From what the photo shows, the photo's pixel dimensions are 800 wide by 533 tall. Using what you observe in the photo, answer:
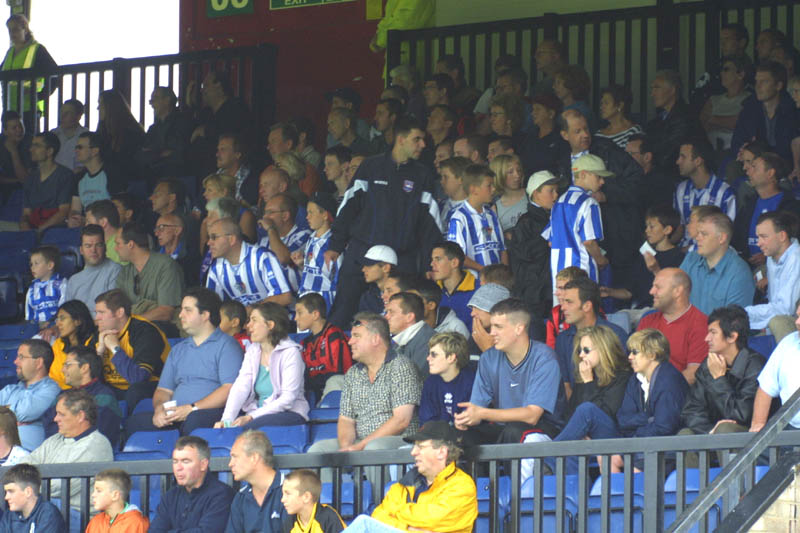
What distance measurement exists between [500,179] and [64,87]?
244 inches

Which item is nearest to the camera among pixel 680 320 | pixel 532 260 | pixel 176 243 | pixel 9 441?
pixel 680 320

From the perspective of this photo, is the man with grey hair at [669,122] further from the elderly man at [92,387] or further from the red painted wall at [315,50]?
the elderly man at [92,387]

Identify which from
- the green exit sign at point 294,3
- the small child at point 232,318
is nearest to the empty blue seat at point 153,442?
the small child at point 232,318

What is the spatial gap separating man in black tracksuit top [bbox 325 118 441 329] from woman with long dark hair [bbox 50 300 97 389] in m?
1.71

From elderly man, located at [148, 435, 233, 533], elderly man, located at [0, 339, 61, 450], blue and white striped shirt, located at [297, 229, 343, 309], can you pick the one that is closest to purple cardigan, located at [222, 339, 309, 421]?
elderly man, located at [148, 435, 233, 533]

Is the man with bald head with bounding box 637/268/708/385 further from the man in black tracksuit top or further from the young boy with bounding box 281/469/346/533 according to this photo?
the man in black tracksuit top

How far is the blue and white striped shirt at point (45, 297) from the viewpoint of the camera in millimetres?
11156

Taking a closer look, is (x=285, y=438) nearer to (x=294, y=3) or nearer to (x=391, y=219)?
(x=391, y=219)

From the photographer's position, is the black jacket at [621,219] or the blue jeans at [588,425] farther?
the black jacket at [621,219]

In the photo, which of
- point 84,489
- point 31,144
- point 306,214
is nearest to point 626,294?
point 306,214

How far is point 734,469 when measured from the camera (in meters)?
5.62

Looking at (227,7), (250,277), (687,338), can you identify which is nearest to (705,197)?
(687,338)

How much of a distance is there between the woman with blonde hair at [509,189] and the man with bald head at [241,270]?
170 centimetres

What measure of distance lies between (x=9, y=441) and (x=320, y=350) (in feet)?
6.58
